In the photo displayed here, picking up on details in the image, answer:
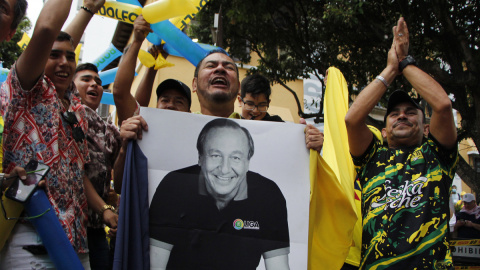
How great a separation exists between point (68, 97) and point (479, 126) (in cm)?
623

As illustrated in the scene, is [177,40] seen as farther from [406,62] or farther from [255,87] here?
[406,62]

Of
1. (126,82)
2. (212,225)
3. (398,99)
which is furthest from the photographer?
(398,99)

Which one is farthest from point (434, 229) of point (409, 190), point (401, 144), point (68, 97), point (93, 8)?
point (93, 8)

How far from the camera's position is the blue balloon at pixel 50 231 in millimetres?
1841

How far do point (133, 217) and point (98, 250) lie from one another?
1.04m

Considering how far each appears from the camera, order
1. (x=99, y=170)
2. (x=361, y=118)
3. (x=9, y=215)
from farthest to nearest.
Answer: (x=361, y=118), (x=99, y=170), (x=9, y=215)

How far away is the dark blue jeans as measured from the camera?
2.79 m

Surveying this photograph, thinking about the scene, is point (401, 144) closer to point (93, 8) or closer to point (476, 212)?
point (93, 8)

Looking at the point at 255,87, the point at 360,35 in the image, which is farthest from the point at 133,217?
the point at 360,35

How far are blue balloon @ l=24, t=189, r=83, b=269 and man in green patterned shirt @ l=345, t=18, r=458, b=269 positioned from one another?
70.6 inches

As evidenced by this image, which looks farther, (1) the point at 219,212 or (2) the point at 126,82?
(2) the point at 126,82

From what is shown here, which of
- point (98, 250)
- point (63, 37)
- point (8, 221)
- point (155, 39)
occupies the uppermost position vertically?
point (155, 39)

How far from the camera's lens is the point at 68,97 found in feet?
7.95

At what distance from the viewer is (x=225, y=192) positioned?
2141 mm
